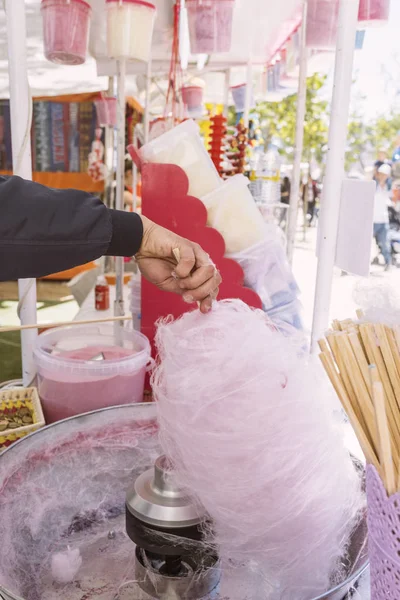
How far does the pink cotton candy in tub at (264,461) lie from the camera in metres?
0.65

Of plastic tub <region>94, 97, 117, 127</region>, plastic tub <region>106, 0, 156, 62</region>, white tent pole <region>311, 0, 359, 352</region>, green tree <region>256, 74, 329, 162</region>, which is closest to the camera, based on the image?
white tent pole <region>311, 0, 359, 352</region>

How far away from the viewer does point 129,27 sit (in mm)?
1595

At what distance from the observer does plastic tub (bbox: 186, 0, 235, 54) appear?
73.9 inches

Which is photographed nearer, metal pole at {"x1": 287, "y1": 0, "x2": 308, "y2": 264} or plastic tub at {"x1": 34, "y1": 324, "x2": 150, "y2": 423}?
plastic tub at {"x1": 34, "y1": 324, "x2": 150, "y2": 423}

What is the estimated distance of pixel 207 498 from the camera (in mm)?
656

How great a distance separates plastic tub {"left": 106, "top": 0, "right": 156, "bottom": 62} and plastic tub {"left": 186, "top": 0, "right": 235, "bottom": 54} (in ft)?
1.13

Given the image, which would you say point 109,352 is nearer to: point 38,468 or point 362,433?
point 38,468

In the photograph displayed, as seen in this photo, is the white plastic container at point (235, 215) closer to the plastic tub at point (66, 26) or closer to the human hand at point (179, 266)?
the human hand at point (179, 266)

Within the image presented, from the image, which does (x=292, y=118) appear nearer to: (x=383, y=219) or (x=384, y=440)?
(x=383, y=219)

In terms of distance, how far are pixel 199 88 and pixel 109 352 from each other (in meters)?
3.18

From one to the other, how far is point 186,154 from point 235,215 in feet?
0.71

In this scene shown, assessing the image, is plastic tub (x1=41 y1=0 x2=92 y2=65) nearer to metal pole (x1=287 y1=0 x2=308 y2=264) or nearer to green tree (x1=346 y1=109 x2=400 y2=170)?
metal pole (x1=287 y1=0 x2=308 y2=264)

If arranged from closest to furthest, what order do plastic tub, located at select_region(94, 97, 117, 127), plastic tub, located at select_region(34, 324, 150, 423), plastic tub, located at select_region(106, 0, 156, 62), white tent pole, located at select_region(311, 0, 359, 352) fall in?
white tent pole, located at select_region(311, 0, 359, 352) → plastic tub, located at select_region(34, 324, 150, 423) → plastic tub, located at select_region(106, 0, 156, 62) → plastic tub, located at select_region(94, 97, 117, 127)

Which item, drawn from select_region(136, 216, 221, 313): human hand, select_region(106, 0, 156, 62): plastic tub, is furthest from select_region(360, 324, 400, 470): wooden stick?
select_region(106, 0, 156, 62): plastic tub
